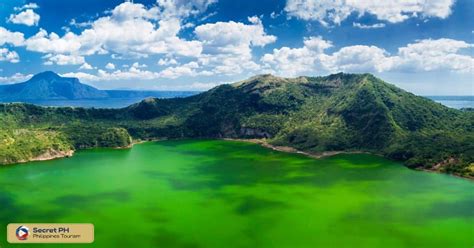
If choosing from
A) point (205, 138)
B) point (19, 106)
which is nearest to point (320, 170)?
point (205, 138)

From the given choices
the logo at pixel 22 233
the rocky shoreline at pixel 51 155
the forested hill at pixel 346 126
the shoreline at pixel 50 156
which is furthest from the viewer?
the rocky shoreline at pixel 51 155

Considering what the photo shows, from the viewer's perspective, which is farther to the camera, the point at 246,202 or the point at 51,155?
the point at 51,155

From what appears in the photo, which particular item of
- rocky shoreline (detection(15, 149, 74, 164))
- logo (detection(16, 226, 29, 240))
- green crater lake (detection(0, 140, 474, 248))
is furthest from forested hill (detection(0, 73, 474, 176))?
logo (detection(16, 226, 29, 240))

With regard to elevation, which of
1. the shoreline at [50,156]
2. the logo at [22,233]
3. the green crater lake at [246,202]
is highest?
the logo at [22,233]

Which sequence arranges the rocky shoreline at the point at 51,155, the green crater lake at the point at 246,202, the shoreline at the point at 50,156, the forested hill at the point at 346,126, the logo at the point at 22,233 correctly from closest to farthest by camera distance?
the logo at the point at 22,233, the green crater lake at the point at 246,202, the forested hill at the point at 346,126, the shoreline at the point at 50,156, the rocky shoreline at the point at 51,155

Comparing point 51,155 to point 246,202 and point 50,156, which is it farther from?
point 246,202

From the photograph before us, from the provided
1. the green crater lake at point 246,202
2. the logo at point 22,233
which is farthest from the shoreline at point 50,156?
the logo at point 22,233

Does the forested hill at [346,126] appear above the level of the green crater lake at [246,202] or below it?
above

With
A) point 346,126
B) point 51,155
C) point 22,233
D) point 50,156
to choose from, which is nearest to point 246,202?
point 22,233

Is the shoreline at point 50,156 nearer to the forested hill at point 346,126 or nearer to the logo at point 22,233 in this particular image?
the forested hill at point 346,126

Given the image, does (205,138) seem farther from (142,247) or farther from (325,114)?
(142,247)

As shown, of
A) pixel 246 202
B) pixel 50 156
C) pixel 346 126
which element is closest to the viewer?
pixel 246 202
